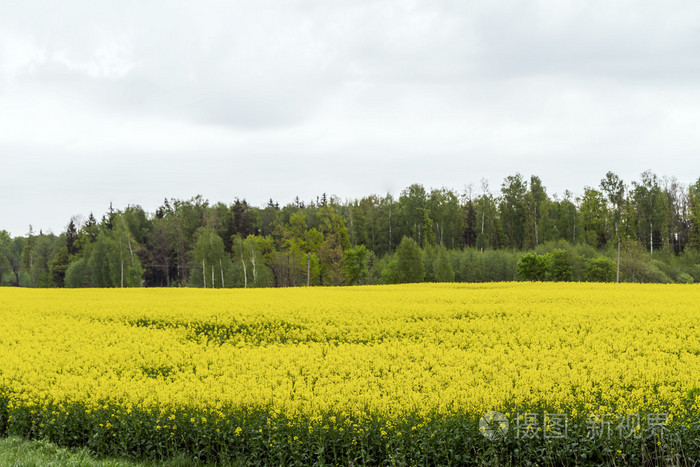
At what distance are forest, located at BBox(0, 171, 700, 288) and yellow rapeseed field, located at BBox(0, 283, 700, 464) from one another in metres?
40.9

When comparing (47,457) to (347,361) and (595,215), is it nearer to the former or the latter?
(347,361)

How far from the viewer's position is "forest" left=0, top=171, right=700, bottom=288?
219ft

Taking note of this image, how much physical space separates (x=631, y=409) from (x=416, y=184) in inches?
3418

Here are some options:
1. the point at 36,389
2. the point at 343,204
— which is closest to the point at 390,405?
the point at 36,389

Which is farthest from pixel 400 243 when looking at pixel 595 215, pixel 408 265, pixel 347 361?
pixel 347 361

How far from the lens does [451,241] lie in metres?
92.2

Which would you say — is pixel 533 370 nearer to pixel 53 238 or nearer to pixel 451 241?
pixel 451 241

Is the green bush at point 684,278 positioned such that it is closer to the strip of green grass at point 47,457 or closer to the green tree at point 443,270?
the green tree at point 443,270

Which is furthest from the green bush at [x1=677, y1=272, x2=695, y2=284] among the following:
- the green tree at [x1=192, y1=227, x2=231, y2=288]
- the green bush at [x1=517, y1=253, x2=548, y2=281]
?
the green tree at [x1=192, y1=227, x2=231, y2=288]

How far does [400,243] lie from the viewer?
74.8m

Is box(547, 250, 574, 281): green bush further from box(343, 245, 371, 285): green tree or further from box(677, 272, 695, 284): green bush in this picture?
box(343, 245, 371, 285): green tree

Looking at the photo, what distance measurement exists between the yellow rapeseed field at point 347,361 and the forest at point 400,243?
40939 millimetres

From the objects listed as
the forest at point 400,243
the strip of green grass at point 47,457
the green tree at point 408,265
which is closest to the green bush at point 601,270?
the forest at point 400,243

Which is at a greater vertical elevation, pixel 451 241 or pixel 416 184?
pixel 416 184
